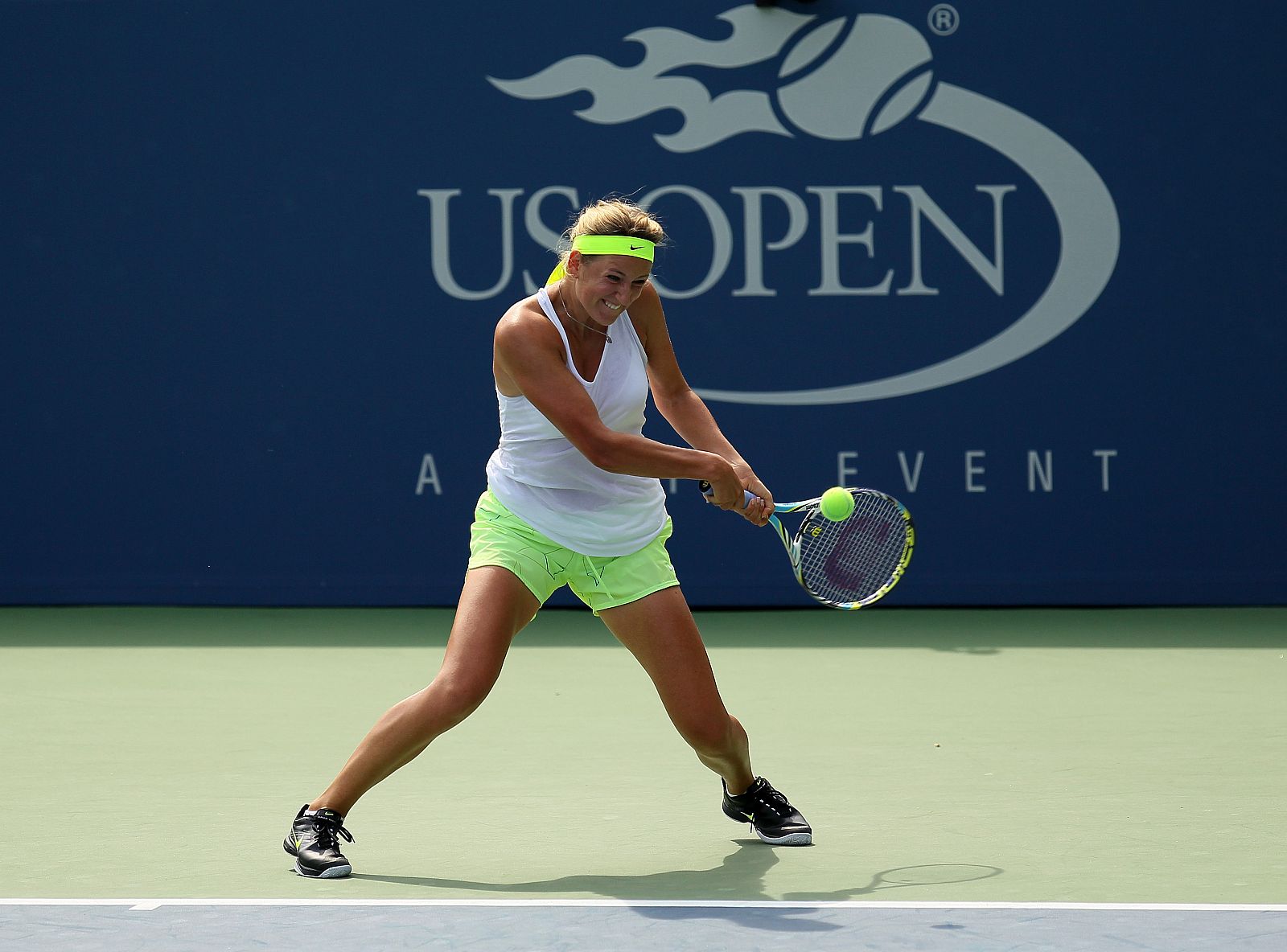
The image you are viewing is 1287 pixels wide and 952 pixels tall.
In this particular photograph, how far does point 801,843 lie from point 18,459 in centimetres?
528

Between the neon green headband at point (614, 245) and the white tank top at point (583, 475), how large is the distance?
164 millimetres

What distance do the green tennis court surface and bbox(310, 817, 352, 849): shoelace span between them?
8 cm

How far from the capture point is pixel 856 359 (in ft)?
26.2

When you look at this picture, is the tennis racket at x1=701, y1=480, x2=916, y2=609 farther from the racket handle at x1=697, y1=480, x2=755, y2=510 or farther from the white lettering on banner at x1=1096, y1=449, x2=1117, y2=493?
the white lettering on banner at x1=1096, y1=449, x2=1117, y2=493

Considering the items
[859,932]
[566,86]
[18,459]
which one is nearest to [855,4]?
[566,86]

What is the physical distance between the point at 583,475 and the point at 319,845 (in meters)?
0.91

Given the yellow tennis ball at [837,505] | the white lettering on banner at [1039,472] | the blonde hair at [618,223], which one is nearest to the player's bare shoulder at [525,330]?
the blonde hair at [618,223]

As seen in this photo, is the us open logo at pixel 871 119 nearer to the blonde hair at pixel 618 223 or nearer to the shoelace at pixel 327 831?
the blonde hair at pixel 618 223

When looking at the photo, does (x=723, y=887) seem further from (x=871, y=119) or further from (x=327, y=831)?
(x=871, y=119)

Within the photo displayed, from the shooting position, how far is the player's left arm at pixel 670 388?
3.92 metres

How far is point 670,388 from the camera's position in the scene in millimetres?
4016

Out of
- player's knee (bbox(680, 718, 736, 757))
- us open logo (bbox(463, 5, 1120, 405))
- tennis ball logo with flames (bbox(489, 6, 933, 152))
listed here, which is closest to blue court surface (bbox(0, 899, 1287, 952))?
player's knee (bbox(680, 718, 736, 757))

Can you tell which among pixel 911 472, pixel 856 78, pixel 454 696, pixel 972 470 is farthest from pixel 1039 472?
pixel 454 696

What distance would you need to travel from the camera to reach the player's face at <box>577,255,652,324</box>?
144 inches
